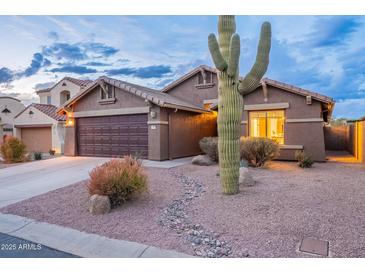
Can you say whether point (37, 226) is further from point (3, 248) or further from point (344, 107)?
point (344, 107)

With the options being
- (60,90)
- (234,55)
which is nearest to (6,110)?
(60,90)

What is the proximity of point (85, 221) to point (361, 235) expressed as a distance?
473cm

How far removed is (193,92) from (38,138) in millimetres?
13931

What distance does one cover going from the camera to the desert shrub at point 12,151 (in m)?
13.6

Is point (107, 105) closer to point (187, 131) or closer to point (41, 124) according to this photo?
point (187, 131)

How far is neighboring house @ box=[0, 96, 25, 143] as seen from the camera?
77.5 feet

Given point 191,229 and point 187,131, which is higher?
point 187,131

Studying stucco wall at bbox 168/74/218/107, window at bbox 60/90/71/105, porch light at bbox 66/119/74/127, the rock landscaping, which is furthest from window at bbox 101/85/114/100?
window at bbox 60/90/71/105

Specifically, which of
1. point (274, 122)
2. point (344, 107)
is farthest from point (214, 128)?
point (344, 107)

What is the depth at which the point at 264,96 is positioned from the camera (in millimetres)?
12492

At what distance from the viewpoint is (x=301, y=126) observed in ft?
38.9

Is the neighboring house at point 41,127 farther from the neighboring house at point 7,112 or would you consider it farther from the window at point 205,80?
the window at point 205,80

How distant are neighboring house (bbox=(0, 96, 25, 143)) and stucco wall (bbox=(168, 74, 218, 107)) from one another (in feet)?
58.7

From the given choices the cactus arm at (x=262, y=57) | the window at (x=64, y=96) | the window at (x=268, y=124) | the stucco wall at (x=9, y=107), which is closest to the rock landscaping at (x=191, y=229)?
the cactus arm at (x=262, y=57)
